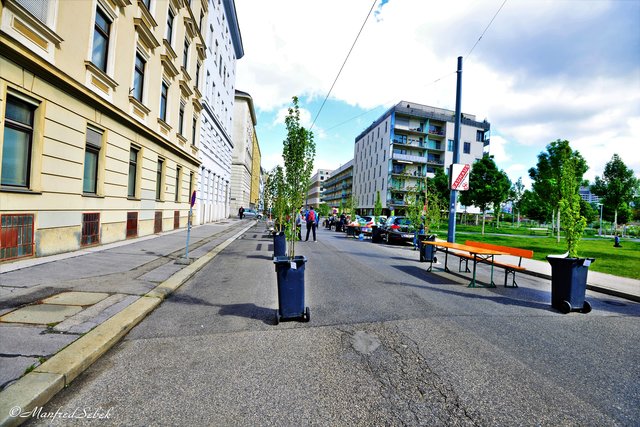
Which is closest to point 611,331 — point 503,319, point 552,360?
point 503,319

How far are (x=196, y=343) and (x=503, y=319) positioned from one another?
447 cm

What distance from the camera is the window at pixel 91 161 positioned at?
392 inches

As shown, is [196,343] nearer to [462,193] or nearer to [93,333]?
[93,333]

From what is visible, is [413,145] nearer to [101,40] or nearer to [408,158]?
[408,158]

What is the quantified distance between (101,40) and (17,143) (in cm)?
488

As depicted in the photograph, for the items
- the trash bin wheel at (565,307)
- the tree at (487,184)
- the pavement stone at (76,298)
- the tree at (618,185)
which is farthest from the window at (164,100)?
the tree at (618,185)

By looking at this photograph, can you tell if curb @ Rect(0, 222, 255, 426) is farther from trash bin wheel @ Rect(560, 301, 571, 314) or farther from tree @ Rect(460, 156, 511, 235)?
tree @ Rect(460, 156, 511, 235)

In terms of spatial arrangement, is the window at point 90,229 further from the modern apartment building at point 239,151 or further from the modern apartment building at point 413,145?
the modern apartment building at point 413,145

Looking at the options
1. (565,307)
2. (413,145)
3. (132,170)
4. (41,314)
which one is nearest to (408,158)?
(413,145)

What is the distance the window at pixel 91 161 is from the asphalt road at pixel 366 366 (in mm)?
6370

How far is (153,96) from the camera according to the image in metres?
14.6

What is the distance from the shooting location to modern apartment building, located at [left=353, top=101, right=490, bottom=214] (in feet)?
195

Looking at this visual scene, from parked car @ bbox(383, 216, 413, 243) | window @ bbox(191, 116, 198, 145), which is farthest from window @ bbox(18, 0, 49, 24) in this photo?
parked car @ bbox(383, 216, 413, 243)

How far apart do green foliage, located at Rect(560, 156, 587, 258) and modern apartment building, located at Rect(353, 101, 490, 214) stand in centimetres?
5000
